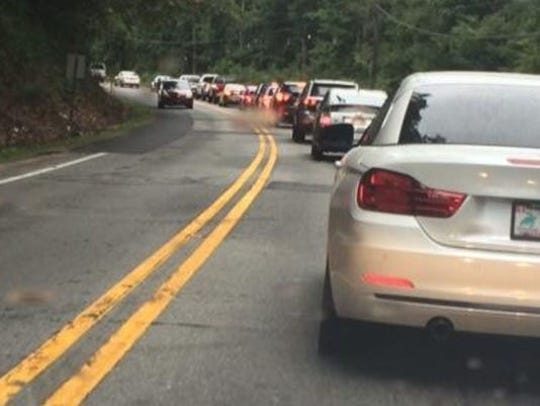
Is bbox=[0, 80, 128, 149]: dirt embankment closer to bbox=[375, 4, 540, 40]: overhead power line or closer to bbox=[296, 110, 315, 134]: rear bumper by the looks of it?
bbox=[296, 110, 315, 134]: rear bumper

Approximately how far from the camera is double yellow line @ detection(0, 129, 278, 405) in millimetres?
5004

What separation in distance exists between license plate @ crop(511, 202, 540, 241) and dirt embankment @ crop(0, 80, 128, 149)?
57.5ft

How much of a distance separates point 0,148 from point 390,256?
16931mm

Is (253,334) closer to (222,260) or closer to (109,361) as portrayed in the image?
(109,361)

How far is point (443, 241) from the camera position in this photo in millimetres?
4875

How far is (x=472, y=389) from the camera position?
520 cm

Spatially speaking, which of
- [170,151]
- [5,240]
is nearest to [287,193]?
[5,240]

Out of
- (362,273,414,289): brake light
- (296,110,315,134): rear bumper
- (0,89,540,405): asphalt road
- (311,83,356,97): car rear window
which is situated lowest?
(0,89,540,405): asphalt road

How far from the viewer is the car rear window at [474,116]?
17.8ft

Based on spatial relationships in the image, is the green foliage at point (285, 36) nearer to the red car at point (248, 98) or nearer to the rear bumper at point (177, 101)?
the rear bumper at point (177, 101)

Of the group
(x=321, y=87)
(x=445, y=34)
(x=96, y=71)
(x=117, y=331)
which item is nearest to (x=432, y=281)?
(x=117, y=331)

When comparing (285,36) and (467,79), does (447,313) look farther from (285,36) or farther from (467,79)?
A: (285,36)

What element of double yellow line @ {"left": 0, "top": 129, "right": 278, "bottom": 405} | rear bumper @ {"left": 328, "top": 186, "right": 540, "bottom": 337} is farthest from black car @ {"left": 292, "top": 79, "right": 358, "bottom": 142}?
rear bumper @ {"left": 328, "top": 186, "right": 540, "bottom": 337}

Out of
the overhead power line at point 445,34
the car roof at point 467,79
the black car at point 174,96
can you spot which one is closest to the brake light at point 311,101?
the car roof at point 467,79
